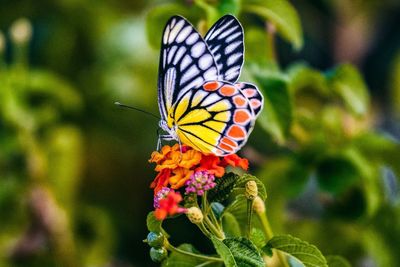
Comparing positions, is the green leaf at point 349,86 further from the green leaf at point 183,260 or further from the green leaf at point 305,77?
the green leaf at point 183,260

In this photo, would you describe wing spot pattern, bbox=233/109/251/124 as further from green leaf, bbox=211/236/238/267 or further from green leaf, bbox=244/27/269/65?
green leaf, bbox=244/27/269/65

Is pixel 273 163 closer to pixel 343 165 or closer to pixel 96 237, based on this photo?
pixel 343 165

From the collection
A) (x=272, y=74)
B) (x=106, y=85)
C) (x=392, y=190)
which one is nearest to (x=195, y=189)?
(x=272, y=74)

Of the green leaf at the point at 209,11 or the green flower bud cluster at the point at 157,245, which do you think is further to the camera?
the green leaf at the point at 209,11

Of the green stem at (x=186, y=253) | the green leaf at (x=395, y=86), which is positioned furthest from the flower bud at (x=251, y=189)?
the green leaf at (x=395, y=86)

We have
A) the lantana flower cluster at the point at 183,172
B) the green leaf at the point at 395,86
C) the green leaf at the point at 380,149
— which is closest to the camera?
the lantana flower cluster at the point at 183,172

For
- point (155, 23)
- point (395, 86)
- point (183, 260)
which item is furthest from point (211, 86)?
point (395, 86)

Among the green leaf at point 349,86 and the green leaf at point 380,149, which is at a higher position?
the green leaf at point 349,86
